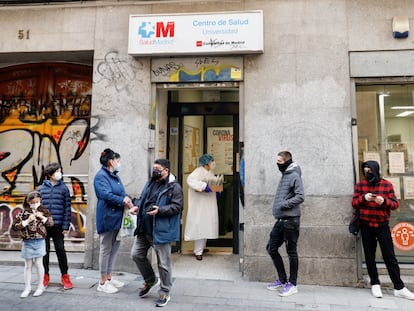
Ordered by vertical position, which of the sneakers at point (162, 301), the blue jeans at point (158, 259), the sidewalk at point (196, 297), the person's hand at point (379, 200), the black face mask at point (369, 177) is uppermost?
the black face mask at point (369, 177)

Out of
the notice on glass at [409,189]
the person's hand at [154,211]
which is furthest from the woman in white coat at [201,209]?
the notice on glass at [409,189]

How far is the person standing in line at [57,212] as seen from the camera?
518 cm

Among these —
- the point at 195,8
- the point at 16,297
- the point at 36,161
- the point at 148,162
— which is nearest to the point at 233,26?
the point at 195,8

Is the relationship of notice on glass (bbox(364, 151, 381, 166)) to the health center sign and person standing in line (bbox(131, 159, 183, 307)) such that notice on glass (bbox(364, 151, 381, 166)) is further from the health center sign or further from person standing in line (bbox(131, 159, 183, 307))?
person standing in line (bbox(131, 159, 183, 307))

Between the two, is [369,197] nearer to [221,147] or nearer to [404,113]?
[404,113]

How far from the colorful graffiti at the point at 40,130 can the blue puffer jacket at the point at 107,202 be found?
233 centimetres

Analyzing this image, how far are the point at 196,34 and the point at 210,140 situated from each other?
2.43 m

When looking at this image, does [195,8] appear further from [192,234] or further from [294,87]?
[192,234]

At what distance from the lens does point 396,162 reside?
6.09 metres

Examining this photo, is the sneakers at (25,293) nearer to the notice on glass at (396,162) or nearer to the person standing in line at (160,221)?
the person standing in line at (160,221)

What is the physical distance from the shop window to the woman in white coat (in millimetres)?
2823

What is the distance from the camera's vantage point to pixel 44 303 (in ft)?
15.1

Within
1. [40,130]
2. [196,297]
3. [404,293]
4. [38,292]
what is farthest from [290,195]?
[40,130]

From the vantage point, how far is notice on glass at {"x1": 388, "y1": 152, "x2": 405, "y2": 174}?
6059 millimetres
